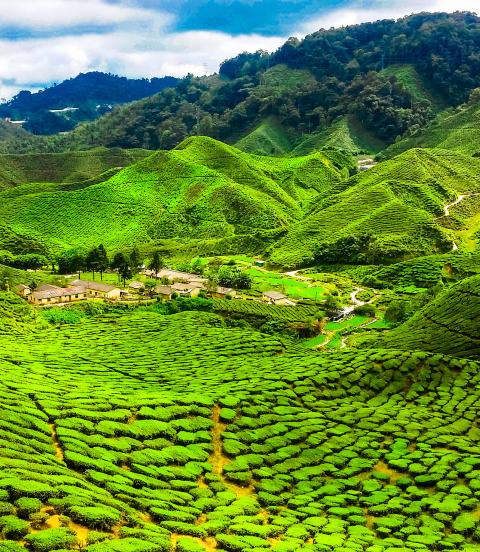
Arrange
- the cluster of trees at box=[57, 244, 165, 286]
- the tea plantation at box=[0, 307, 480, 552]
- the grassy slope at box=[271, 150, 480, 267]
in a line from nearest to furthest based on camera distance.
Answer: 1. the tea plantation at box=[0, 307, 480, 552]
2. the cluster of trees at box=[57, 244, 165, 286]
3. the grassy slope at box=[271, 150, 480, 267]

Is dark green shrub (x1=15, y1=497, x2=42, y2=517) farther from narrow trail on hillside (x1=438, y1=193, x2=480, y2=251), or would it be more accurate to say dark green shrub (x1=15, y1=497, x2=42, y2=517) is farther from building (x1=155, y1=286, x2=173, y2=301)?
narrow trail on hillside (x1=438, y1=193, x2=480, y2=251)

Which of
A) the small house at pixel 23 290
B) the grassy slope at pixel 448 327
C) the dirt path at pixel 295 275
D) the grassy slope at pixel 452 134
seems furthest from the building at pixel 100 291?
the grassy slope at pixel 452 134

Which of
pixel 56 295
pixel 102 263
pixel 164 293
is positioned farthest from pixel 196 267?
pixel 56 295

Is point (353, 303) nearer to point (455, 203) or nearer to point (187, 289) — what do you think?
point (187, 289)

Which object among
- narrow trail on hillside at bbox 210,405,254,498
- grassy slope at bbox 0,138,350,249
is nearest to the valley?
narrow trail on hillside at bbox 210,405,254,498

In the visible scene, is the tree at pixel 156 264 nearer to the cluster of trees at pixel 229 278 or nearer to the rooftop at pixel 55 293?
the cluster of trees at pixel 229 278

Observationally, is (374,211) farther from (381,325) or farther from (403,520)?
(403,520)
